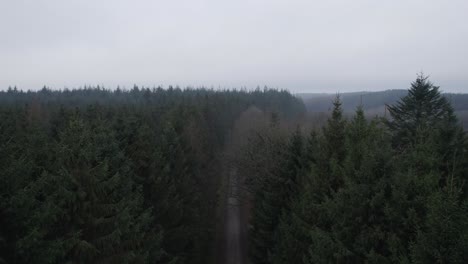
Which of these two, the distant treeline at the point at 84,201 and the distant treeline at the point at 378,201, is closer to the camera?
the distant treeline at the point at 378,201

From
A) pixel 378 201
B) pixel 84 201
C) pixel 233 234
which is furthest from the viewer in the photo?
pixel 233 234

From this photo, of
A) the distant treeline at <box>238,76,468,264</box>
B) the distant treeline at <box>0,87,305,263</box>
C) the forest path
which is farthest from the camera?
the forest path

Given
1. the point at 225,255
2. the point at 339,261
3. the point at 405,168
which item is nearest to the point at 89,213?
the point at 339,261

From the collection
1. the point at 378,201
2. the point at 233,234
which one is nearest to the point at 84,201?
the point at 378,201

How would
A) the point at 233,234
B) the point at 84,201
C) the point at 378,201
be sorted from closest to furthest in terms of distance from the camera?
1. the point at 378,201
2. the point at 84,201
3. the point at 233,234

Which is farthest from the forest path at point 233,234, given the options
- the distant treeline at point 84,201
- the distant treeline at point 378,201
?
the distant treeline at point 378,201

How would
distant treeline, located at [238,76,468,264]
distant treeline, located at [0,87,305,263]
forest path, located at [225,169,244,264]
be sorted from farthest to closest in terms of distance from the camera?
forest path, located at [225,169,244,264], distant treeline, located at [0,87,305,263], distant treeline, located at [238,76,468,264]

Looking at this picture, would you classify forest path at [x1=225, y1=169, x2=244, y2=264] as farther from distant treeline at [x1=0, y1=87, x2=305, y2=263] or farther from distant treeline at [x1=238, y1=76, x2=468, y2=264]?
distant treeline at [x1=238, y1=76, x2=468, y2=264]

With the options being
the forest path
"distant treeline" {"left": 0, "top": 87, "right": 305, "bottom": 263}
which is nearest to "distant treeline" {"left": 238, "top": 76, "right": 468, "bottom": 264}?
"distant treeline" {"left": 0, "top": 87, "right": 305, "bottom": 263}

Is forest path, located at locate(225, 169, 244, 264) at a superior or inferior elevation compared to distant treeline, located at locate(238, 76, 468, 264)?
inferior

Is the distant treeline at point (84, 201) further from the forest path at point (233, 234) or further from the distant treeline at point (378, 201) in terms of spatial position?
the forest path at point (233, 234)

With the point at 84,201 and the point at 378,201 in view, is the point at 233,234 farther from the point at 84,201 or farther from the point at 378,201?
the point at 378,201
